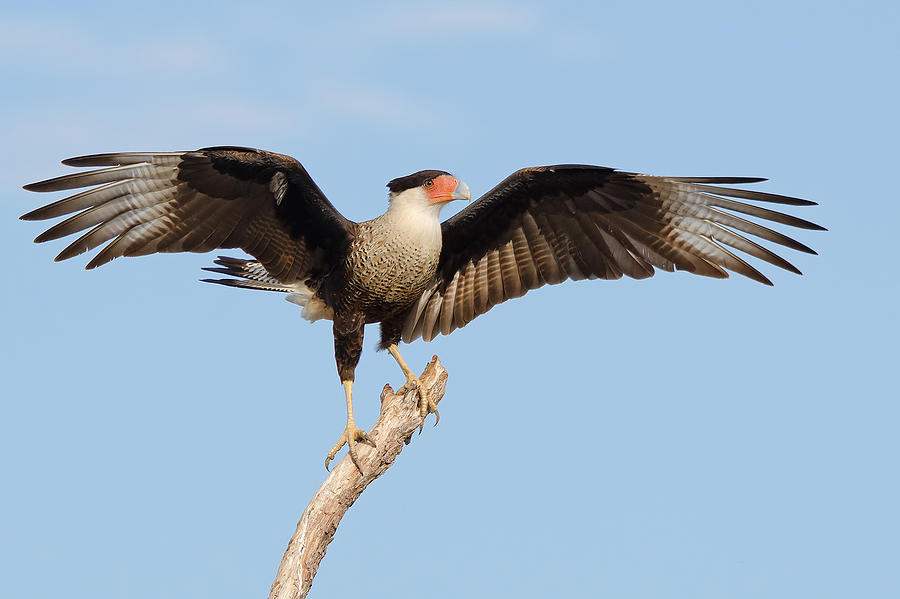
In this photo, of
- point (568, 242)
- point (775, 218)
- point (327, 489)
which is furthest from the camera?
point (568, 242)

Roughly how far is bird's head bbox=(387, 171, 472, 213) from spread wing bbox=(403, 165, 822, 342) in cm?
63

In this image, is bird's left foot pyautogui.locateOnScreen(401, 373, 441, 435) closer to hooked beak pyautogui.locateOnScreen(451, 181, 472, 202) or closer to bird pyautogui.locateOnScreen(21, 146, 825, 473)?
bird pyautogui.locateOnScreen(21, 146, 825, 473)

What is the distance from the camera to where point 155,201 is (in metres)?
6.49

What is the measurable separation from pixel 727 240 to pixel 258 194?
353 centimetres

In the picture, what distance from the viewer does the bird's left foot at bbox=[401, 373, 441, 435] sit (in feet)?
21.6

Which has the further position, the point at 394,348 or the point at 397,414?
the point at 394,348

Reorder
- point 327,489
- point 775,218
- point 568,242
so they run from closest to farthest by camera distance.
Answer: point 327,489
point 775,218
point 568,242

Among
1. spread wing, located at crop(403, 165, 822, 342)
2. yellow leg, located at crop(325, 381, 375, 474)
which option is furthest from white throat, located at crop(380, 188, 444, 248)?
yellow leg, located at crop(325, 381, 375, 474)

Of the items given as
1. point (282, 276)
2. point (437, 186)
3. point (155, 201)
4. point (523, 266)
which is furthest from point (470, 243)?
point (155, 201)

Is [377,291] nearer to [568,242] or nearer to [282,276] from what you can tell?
[282,276]

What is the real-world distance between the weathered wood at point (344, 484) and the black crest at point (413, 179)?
1305mm

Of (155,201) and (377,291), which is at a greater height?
(155,201)

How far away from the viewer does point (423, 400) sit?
659 centimetres

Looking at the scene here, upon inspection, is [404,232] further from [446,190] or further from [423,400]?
Result: [423,400]
